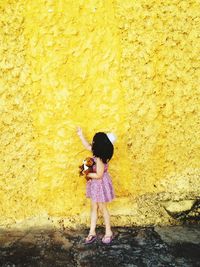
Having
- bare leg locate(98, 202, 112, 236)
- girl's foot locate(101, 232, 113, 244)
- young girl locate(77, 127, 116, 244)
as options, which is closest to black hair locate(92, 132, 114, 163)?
young girl locate(77, 127, 116, 244)

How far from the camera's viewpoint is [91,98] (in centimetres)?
316

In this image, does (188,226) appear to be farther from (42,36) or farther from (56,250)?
(42,36)

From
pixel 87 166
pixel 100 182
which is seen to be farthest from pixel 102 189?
pixel 87 166

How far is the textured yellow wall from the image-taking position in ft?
9.82

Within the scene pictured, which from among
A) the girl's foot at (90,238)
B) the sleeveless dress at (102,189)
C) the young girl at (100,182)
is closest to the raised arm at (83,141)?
the young girl at (100,182)

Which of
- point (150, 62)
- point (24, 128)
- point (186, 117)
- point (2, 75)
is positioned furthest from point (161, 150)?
point (2, 75)

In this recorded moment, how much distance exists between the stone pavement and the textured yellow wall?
0.14 meters

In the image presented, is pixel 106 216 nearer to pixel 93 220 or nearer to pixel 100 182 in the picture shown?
pixel 93 220

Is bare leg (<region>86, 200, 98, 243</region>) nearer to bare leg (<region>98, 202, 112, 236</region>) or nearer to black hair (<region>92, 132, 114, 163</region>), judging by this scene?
bare leg (<region>98, 202, 112, 236</region>)

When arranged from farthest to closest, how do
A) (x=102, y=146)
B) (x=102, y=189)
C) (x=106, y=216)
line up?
(x=106, y=216)
(x=102, y=189)
(x=102, y=146)

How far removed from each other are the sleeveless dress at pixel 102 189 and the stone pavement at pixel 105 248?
0.38 m

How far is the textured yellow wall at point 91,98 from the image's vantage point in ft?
9.82

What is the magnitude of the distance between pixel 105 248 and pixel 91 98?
4.03ft

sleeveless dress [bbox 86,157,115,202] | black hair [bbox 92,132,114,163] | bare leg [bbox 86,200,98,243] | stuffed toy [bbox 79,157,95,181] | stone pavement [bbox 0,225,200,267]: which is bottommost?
stone pavement [bbox 0,225,200,267]
